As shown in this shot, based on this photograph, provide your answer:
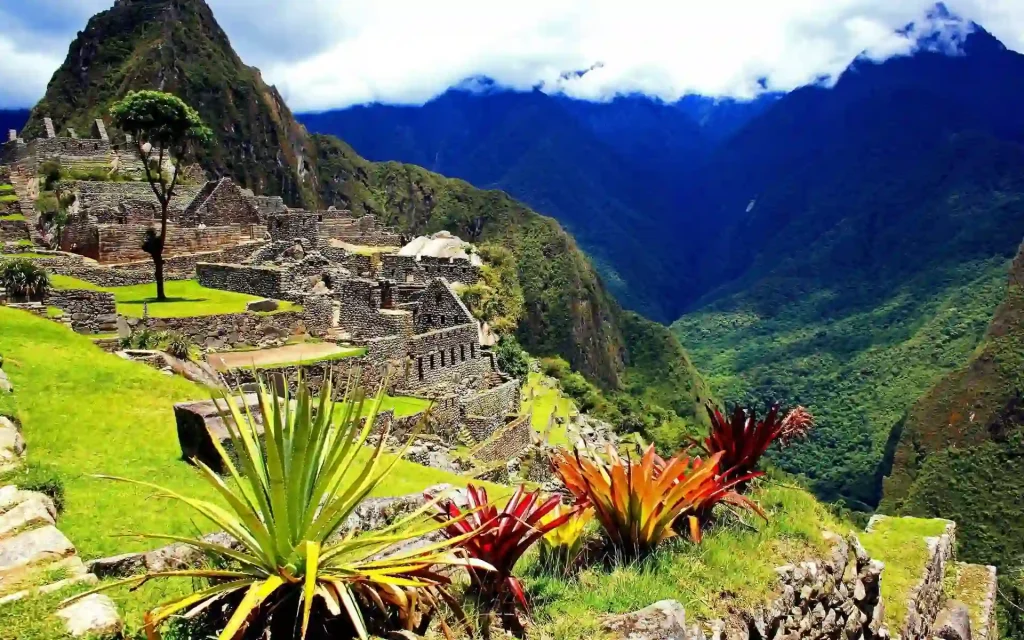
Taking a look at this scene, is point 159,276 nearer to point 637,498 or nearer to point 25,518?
point 25,518

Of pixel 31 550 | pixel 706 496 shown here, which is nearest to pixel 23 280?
pixel 31 550

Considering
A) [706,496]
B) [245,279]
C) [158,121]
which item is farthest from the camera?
[245,279]

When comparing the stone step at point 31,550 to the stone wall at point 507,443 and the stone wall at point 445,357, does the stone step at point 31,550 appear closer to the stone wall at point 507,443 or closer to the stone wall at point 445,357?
the stone wall at point 507,443

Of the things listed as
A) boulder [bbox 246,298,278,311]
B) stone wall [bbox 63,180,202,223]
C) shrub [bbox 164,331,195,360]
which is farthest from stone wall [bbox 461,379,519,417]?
stone wall [bbox 63,180,202,223]

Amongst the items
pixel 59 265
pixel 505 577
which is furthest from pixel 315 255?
pixel 505 577

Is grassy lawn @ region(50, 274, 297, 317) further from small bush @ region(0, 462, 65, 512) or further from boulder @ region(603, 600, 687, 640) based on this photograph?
boulder @ region(603, 600, 687, 640)

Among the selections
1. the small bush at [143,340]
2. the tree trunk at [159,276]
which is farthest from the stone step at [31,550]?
the tree trunk at [159,276]
